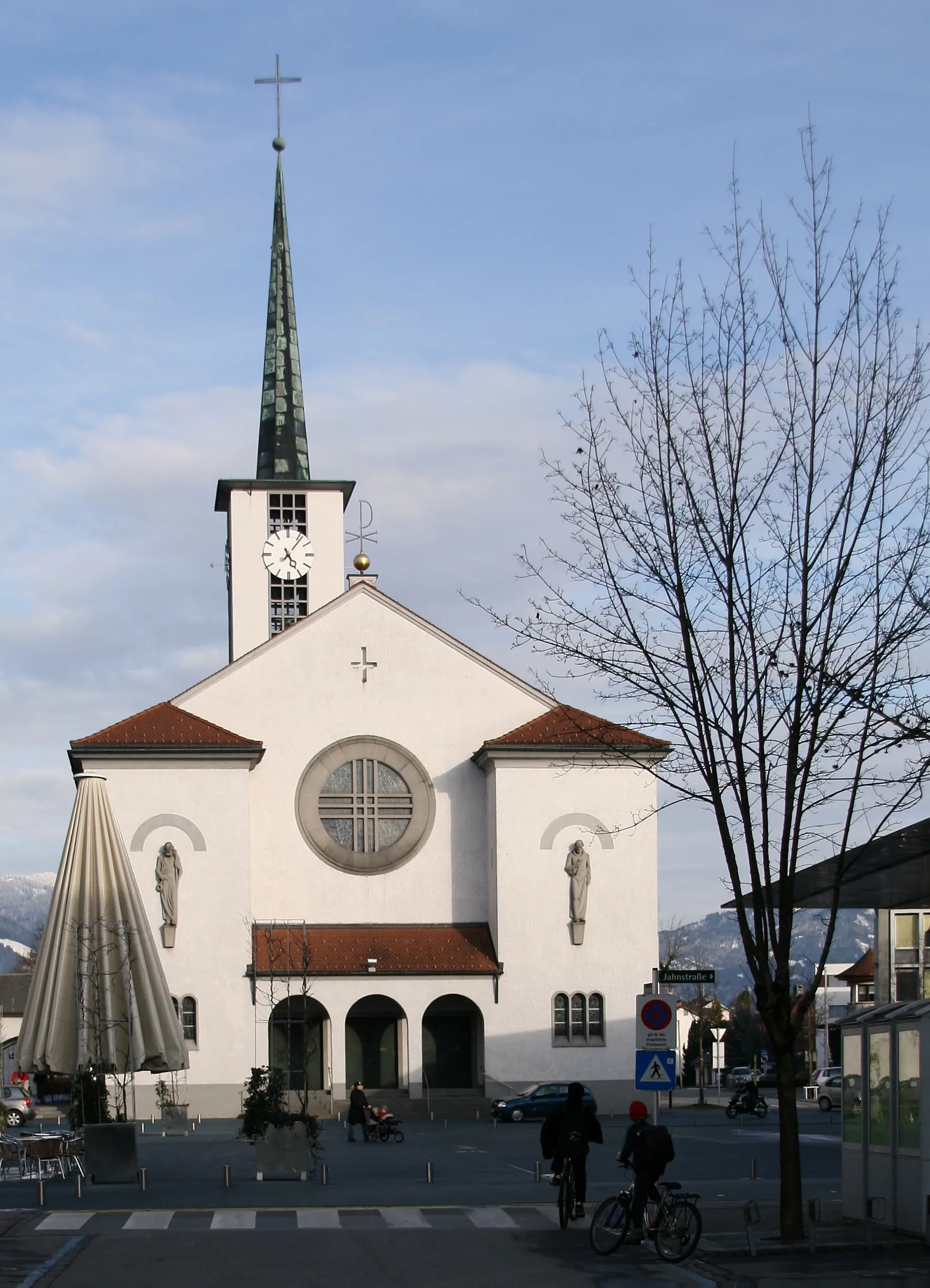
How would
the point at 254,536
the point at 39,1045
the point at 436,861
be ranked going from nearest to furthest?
1. the point at 39,1045
2. the point at 436,861
3. the point at 254,536

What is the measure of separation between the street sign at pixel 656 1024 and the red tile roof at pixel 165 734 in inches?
1055

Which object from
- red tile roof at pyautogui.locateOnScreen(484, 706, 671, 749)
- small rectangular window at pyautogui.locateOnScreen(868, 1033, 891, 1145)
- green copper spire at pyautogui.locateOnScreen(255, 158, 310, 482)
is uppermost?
green copper spire at pyautogui.locateOnScreen(255, 158, 310, 482)

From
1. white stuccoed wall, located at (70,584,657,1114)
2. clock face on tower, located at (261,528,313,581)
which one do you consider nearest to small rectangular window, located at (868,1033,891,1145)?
white stuccoed wall, located at (70,584,657,1114)

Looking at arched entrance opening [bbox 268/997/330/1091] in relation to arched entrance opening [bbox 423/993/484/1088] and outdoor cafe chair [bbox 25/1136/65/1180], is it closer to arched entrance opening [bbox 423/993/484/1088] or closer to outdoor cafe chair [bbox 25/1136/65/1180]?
arched entrance opening [bbox 423/993/484/1088]

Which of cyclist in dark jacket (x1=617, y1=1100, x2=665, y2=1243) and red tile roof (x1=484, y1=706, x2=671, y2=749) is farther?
red tile roof (x1=484, y1=706, x2=671, y2=749)

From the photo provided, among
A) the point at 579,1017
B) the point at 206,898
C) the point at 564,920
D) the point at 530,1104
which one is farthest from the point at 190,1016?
the point at 579,1017

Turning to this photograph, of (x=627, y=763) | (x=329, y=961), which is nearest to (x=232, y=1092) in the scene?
(x=329, y=961)

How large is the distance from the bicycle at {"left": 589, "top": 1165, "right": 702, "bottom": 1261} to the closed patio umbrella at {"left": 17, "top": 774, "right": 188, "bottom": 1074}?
30.3ft

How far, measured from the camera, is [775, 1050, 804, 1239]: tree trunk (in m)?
16.7

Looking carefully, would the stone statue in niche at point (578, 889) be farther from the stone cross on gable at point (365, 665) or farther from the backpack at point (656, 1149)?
the backpack at point (656, 1149)

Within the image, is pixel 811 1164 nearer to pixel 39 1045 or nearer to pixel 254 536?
pixel 39 1045

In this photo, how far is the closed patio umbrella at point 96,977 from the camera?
23594mm

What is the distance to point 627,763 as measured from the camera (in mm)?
44844

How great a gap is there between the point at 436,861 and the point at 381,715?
4.17 meters
